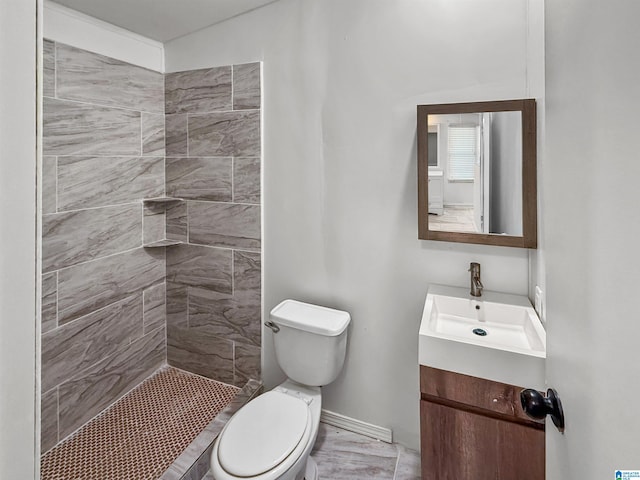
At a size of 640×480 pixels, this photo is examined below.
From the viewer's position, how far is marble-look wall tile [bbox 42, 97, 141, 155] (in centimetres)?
→ 183

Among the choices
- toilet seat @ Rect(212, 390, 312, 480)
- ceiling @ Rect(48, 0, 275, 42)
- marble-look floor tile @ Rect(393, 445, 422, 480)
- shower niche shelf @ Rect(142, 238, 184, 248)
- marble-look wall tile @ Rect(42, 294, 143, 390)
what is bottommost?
marble-look floor tile @ Rect(393, 445, 422, 480)

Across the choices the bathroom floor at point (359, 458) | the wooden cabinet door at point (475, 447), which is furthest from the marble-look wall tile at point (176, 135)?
the wooden cabinet door at point (475, 447)

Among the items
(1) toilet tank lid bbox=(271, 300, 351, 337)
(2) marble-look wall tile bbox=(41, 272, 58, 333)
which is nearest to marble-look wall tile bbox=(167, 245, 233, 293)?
(1) toilet tank lid bbox=(271, 300, 351, 337)

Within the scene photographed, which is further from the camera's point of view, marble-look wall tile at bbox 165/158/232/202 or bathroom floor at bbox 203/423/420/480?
marble-look wall tile at bbox 165/158/232/202

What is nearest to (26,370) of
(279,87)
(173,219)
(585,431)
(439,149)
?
(585,431)

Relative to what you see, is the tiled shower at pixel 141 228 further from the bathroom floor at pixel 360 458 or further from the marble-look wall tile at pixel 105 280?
the bathroom floor at pixel 360 458

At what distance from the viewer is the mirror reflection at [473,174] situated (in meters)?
1.62

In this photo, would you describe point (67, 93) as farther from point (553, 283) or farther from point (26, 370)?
point (553, 283)

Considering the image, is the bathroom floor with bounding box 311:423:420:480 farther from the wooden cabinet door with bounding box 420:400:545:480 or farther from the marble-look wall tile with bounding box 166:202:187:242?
the marble-look wall tile with bounding box 166:202:187:242

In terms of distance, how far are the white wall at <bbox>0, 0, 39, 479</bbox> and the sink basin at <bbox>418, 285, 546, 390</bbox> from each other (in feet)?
4.04

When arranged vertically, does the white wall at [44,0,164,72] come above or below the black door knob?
above

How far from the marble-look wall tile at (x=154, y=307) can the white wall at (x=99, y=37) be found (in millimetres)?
1501

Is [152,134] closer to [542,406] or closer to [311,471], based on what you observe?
[311,471]

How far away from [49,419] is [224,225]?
1384 millimetres
